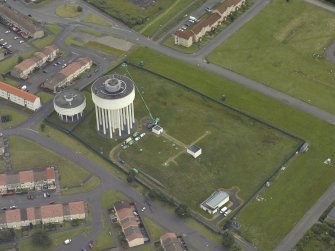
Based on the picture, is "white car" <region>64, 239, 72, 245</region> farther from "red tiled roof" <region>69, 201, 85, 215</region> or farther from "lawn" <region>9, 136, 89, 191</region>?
"lawn" <region>9, 136, 89, 191</region>

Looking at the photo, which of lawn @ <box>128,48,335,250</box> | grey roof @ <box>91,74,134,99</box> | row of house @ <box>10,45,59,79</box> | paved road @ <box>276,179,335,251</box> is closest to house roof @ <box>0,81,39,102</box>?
row of house @ <box>10,45,59,79</box>

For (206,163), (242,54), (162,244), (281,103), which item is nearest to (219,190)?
Result: (206,163)

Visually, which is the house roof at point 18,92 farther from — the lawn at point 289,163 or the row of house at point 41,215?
the row of house at point 41,215

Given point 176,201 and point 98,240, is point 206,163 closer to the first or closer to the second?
point 176,201

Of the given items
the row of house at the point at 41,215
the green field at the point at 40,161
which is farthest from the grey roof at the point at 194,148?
the row of house at the point at 41,215

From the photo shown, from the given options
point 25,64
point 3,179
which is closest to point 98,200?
point 3,179

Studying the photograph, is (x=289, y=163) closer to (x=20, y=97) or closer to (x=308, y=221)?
(x=308, y=221)
